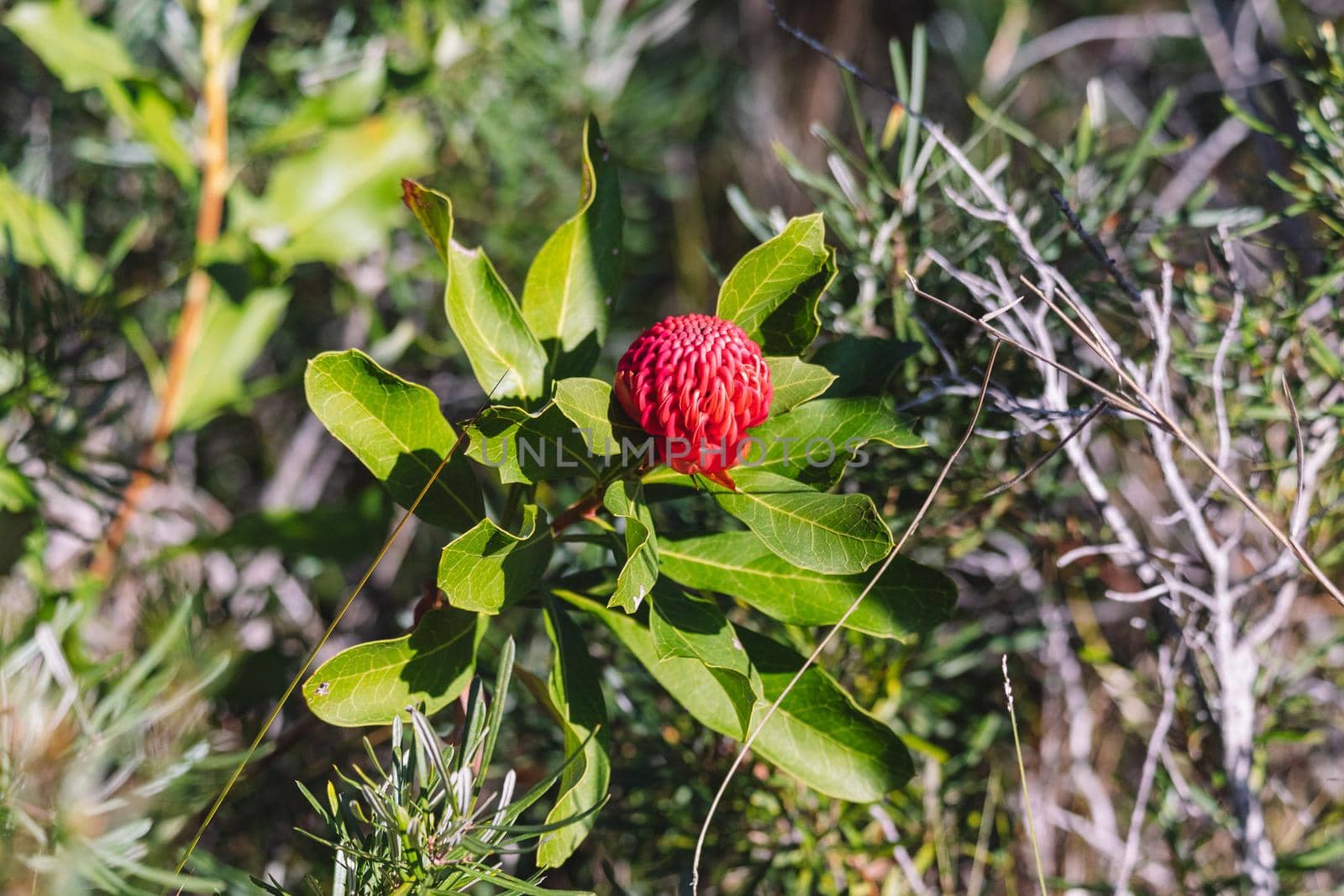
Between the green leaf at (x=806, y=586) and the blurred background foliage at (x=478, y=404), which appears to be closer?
the green leaf at (x=806, y=586)

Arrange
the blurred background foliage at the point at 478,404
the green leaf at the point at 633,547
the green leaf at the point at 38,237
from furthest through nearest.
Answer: the green leaf at the point at 38,237 → the blurred background foliage at the point at 478,404 → the green leaf at the point at 633,547

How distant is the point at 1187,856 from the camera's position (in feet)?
3.42

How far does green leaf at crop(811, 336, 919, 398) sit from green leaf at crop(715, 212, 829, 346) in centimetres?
6

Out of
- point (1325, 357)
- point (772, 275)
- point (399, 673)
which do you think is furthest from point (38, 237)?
point (1325, 357)

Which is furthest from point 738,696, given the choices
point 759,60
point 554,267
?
point 759,60

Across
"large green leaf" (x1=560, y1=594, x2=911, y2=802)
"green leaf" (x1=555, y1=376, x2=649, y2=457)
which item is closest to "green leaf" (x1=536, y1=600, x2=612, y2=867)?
"large green leaf" (x1=560, y1=594, x2=911, y2=802)

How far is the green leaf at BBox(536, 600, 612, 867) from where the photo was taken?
72 cm

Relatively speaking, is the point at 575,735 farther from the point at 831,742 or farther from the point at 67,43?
the point at 67,43

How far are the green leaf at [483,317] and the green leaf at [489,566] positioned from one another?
13cm

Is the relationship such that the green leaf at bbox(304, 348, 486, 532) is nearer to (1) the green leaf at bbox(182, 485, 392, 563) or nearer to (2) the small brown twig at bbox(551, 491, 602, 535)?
(2) the small brown twig at bbox(551, 491, 602, 535)

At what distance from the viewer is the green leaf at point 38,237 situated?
121 centimetres

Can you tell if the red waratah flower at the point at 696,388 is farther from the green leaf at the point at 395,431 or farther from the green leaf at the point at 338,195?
the green leaf at the point at 338,195

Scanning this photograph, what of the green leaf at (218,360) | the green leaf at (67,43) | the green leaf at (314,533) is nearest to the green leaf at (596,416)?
the green leaf at (314,533)

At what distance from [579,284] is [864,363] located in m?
0.27
